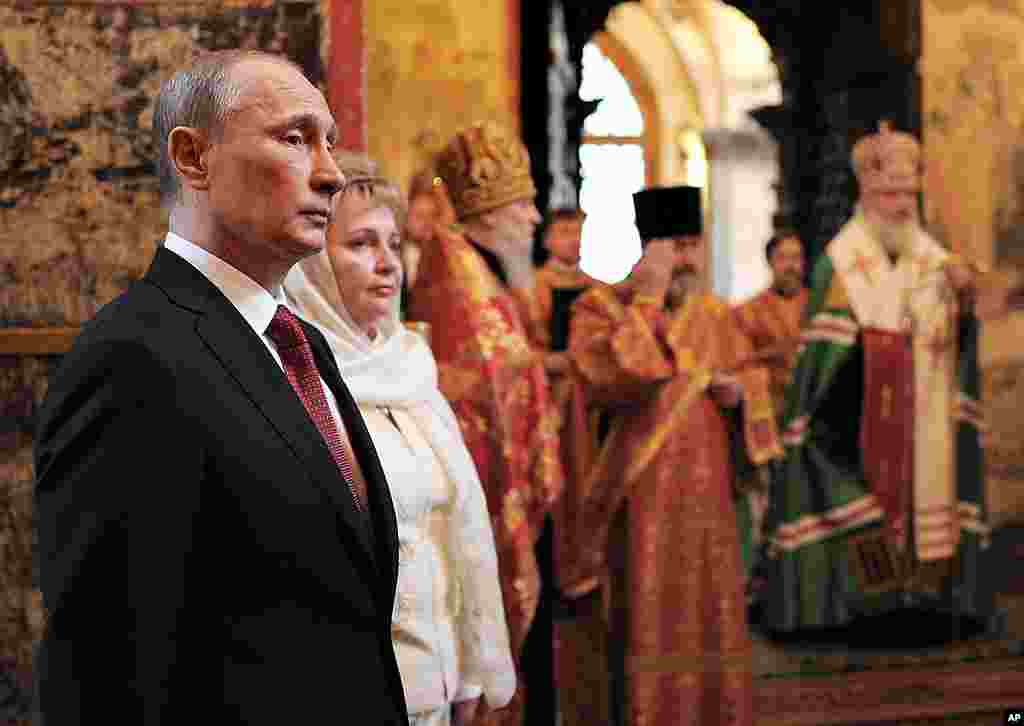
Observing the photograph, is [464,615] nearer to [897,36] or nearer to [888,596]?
[888,596]

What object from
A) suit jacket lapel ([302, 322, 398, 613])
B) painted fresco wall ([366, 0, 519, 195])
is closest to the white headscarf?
suit jacket lapel ([302, 322, 398, 613])

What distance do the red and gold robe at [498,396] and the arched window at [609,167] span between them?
13.5 meters

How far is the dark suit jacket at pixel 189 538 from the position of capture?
1907mm

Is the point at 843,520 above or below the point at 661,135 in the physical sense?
below

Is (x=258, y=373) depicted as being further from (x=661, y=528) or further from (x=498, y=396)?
(x=661, y=528)

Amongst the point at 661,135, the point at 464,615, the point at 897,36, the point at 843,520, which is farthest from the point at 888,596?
the point at 661,135

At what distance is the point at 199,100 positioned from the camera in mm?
2158

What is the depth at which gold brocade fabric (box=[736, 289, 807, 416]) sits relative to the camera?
9531mm

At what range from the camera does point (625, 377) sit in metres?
5.84

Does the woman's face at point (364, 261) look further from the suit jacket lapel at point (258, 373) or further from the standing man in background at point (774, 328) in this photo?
the standing man in background at point (774, 328)

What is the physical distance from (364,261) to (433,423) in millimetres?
362

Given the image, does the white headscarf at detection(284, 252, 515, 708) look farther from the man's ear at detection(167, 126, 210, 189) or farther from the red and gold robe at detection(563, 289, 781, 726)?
the red and gold robe at detection(563, 289, 781, 726)

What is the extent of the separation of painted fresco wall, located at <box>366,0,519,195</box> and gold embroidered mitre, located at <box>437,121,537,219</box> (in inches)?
160

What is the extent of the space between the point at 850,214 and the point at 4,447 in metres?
7.49
